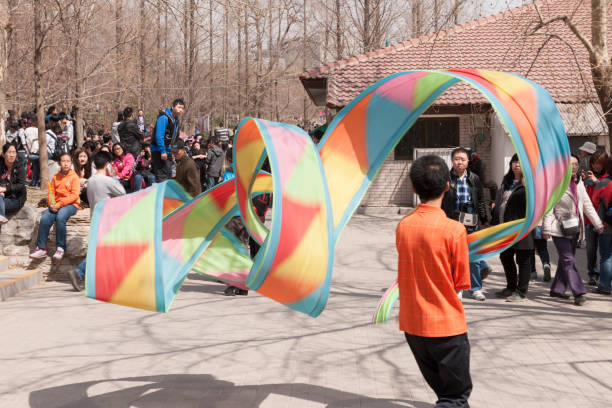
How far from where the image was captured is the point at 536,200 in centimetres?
492

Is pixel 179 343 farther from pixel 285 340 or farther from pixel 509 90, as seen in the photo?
pixel 509 90

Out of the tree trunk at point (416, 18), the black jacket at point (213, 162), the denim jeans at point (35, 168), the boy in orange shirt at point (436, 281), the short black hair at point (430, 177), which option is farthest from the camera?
the tree trunk at point (416, 18)

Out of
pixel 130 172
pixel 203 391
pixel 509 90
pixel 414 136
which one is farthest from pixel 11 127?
pixel 509 90

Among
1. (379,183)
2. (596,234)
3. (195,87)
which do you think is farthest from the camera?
(195,87)

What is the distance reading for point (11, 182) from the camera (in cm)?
1207

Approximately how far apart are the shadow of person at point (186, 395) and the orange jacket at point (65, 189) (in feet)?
19.1

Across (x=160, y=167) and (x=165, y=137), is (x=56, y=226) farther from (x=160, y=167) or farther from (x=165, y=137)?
(x=165, y=137)

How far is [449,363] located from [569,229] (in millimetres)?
5443

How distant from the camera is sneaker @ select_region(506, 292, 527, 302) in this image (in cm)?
959

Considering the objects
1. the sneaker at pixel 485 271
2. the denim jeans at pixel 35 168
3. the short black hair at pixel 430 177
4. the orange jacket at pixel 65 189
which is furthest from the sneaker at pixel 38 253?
the denim jeans at pixel 35 168

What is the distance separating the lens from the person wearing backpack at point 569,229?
9375 mm

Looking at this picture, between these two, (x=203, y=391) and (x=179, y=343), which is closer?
(x=203, y=391)

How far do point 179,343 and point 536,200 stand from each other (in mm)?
4126

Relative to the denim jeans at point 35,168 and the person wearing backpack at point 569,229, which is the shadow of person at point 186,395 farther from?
the denim jeans at point 35,168
